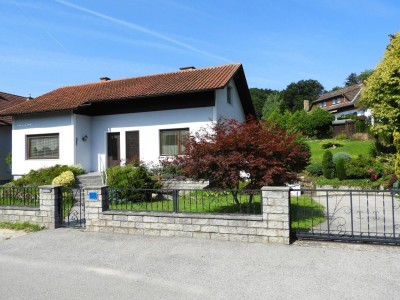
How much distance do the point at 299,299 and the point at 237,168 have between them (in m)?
3.64

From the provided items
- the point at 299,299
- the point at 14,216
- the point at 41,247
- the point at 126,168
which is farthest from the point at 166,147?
the point at 299,299

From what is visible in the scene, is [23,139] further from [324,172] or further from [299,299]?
[299,299]

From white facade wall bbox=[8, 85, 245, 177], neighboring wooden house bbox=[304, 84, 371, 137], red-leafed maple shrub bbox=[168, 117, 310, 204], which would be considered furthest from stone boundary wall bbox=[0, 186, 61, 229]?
neighboring wooden house bbox=[304, 84, 371, 137]

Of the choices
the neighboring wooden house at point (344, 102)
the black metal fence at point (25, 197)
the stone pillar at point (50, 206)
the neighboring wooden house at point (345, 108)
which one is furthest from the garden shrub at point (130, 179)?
the neighboring wooden house at point (344, 102)

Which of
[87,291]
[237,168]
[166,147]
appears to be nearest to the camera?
[87,291]

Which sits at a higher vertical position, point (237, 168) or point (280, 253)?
point (237, 168)

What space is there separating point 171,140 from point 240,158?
844cm

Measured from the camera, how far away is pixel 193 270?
512cm

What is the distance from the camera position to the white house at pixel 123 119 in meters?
14.9

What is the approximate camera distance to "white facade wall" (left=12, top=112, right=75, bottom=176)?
16.0 meters

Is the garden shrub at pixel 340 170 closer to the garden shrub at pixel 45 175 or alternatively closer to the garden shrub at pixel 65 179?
the garden shrub at pixel 65 179

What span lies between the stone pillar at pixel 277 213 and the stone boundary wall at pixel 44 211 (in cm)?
519

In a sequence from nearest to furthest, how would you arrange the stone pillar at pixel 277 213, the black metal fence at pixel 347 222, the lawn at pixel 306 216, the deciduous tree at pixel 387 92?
the black metal fence at pixel 347 222
the stone pillar at pixel 277 213
the lawn at pixel 306 216
the deciduous tree at pixel 387 92

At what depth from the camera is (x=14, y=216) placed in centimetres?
856
